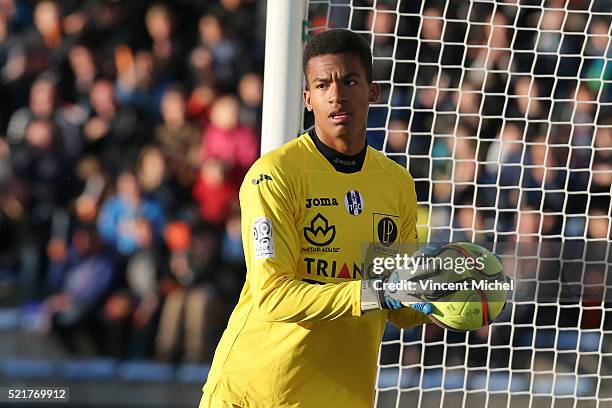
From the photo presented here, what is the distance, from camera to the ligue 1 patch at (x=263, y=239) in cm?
265

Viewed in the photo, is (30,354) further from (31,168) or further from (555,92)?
(555,92)

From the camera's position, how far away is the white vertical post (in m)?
3.38

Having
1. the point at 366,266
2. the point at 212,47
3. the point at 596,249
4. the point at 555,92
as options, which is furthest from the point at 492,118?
the point at 366,266

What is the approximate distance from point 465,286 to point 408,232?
21.5 inches

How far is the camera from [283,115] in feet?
11.1

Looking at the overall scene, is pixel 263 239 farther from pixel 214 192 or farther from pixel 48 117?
pixel 48 117

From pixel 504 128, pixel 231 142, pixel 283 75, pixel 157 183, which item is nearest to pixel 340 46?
pixel 283 75

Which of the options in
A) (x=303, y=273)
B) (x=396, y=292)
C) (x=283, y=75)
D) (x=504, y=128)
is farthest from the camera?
(x=504, y=128)

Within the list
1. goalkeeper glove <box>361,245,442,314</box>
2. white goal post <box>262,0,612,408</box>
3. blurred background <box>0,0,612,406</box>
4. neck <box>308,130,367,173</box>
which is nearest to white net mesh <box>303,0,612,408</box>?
white goal post <box>262,0,612,408</box>

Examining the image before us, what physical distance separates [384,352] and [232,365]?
9.58 ft

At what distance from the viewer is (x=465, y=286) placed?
249 cm

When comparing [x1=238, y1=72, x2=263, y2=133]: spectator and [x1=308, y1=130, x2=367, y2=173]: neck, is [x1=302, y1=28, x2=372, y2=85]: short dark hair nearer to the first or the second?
[x1=308, y1=130, x2=367, y2=173]: neck

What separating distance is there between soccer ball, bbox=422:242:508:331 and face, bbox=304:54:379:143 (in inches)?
17.8

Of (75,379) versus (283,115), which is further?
(75,379)
